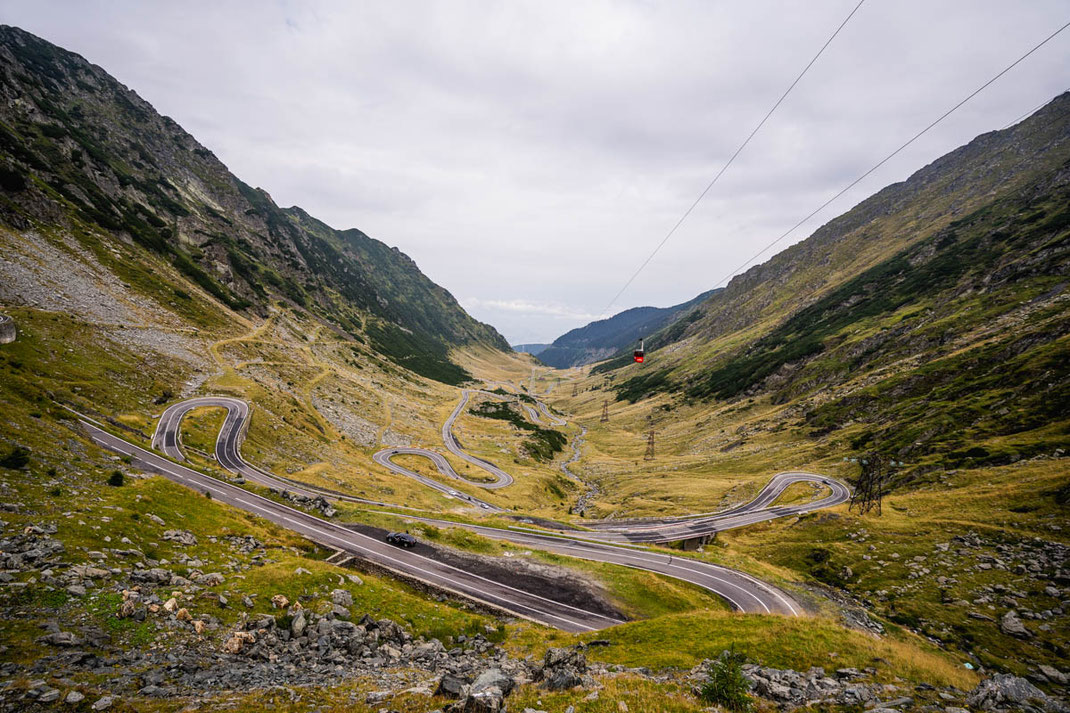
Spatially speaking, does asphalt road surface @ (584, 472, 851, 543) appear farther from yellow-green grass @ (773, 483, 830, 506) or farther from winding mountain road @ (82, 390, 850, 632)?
yellow-green grass @ (773, 483, 830, 506)

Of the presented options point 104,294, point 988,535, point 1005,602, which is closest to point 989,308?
point 988,535

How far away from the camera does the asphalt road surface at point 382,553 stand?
32.0m

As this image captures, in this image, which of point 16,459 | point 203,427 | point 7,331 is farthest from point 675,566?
point 7,331

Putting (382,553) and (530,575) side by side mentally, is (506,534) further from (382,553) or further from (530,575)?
(382,553)

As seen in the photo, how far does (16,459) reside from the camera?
22.6 m

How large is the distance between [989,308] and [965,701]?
492 ft

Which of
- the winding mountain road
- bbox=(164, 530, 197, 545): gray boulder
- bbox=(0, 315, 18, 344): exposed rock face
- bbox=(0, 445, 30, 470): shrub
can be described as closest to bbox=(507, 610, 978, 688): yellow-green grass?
the winding mountain road

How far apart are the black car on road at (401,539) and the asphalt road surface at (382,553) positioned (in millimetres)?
819

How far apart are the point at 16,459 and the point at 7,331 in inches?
1578

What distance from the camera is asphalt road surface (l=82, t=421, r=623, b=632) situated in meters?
32.0

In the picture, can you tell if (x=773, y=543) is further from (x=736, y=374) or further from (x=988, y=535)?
(x=736, y=374)

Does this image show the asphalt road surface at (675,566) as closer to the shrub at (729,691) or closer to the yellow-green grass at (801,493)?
the shrub at (729,691)

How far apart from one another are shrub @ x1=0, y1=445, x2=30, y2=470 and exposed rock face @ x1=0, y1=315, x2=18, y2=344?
3632 centimetres

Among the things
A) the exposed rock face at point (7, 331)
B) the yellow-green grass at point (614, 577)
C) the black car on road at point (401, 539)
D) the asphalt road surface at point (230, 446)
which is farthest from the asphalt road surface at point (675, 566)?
the exposed rock face at point (7, 331)
